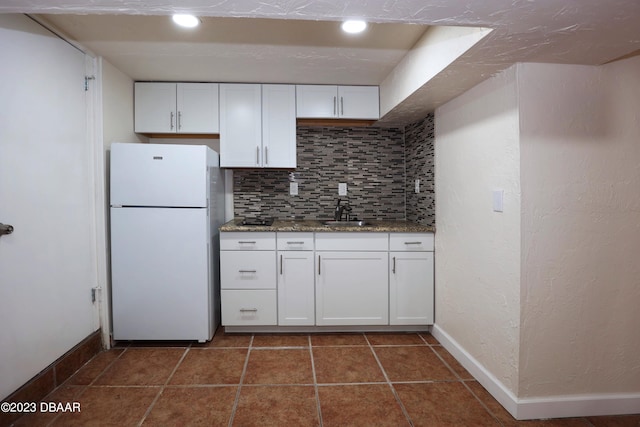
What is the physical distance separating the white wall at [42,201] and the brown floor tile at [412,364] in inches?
79.1

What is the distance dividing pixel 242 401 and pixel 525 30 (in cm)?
221

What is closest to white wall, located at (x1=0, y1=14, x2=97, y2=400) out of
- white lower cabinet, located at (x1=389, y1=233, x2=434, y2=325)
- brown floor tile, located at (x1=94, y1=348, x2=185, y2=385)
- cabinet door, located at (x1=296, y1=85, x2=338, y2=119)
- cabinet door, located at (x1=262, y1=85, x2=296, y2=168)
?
brown floor tile, located at (x1=94, y1=348, x2=185, y2=385)

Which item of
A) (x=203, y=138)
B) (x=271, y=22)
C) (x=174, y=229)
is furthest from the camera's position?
(x=203, y=138)

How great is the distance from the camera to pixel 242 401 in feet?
5.88

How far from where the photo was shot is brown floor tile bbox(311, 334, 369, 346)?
249 centimetres

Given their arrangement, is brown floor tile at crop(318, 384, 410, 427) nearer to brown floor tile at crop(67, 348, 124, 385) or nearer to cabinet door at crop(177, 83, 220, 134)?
brown floor tile at crop(67, 348, 124, 385)

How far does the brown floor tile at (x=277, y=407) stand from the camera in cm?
163

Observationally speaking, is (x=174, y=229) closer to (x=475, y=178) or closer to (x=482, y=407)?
(x=475, y=178)

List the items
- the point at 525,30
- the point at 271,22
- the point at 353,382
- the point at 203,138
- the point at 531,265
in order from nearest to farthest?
the point at 525,30 → the point at 531,265 → the point at 271,22 → the point at 353,382 → the point at 203,138

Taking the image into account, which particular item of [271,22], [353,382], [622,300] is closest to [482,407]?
[353,382]

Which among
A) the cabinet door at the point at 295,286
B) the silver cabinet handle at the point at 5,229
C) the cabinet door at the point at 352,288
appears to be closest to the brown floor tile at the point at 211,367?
the cabinet door at the point at 295,286

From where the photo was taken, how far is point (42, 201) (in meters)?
1.79

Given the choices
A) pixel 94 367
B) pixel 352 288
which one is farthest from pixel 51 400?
pixel 352 288

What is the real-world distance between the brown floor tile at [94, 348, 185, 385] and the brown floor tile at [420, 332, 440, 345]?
184 cm
